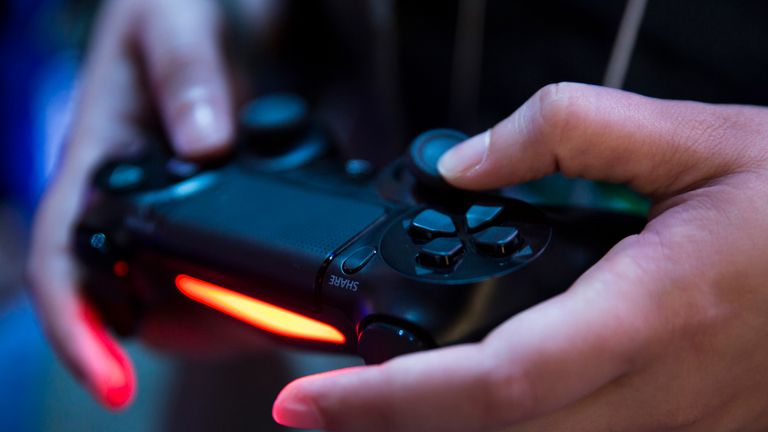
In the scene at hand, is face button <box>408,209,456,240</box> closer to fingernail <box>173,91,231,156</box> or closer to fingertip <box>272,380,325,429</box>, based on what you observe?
fingertip <box>272,380,325,429</box>

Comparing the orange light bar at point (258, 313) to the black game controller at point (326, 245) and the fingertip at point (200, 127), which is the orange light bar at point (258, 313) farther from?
the fingertip at point (200, 127)

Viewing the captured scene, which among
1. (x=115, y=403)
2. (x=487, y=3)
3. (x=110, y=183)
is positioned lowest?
(x=115, y=403)

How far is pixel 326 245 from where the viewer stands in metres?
0.38

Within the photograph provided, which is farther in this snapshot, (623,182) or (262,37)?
(262,37)

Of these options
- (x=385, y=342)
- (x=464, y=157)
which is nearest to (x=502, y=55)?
Result: (x=464, y=157)

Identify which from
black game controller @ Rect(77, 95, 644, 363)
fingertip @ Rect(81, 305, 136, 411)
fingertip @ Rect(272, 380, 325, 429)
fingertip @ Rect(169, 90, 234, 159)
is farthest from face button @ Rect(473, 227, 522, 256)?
fingertip @ Rect(81, 305, 136, 411)

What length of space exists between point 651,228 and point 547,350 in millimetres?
94

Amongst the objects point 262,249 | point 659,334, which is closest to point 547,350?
point 659,334

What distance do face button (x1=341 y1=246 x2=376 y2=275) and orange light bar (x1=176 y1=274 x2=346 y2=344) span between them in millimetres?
38

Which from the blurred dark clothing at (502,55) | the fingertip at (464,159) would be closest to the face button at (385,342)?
the fingertip at (464,159)

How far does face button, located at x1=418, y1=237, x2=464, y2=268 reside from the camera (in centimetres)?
34

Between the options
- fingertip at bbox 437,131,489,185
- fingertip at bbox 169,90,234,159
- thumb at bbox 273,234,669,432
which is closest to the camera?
thumb at bbox 273,234,669,432

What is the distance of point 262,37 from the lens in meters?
0.74

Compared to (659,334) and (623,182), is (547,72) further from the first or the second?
(659,334)
